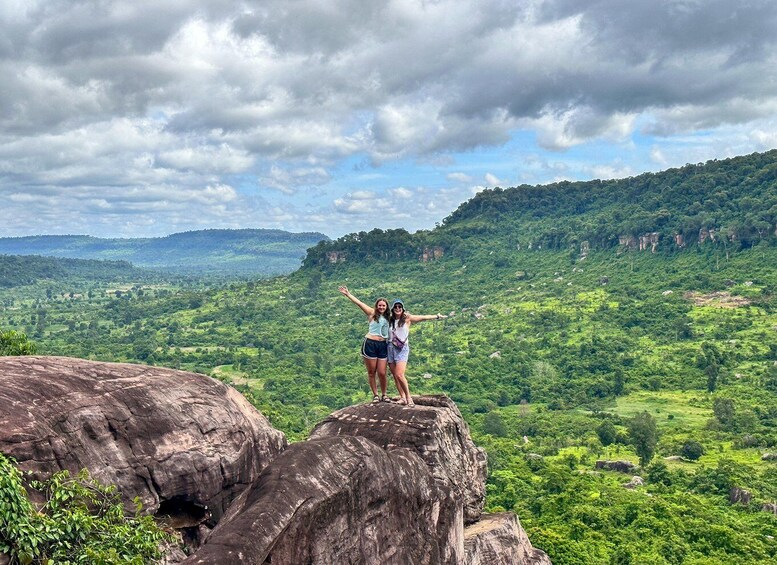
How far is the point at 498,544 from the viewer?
1681 cm

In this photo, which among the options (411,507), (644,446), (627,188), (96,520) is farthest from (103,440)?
(627,188)

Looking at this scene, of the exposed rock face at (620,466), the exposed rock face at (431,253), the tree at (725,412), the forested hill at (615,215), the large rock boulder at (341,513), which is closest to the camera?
the large rock boulder at (341,513)

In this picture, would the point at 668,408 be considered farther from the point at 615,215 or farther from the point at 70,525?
the point at 615,215

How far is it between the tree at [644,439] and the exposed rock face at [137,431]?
5065 centimetres

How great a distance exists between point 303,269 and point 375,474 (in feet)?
520

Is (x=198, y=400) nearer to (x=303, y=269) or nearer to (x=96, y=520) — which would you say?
(x=96, y=520)

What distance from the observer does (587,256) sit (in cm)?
14550

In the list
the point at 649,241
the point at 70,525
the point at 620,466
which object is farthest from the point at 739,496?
the point at 649,241

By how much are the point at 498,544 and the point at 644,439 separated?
47.8 metres

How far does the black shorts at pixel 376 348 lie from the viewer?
1647cm

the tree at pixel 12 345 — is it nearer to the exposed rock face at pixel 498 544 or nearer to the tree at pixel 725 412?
the exposed rock face at pixel 498 544

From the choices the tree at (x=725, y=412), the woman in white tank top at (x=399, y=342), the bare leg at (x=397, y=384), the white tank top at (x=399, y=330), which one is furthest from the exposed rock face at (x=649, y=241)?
the white tank top at (x=399, y=330)

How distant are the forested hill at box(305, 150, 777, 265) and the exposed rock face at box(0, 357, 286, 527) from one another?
11908 centimetres

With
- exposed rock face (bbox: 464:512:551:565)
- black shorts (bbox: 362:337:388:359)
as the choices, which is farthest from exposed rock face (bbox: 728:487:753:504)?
black shorts (bbox: 362:337:388:359)
